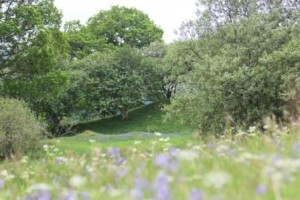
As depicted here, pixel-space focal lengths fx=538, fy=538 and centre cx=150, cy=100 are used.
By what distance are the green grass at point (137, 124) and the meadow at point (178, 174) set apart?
4357cm

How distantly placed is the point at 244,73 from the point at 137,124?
31.0 m

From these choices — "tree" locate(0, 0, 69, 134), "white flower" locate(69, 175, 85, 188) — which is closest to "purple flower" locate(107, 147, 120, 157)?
"white flower" locate(69, 175, 85, 188)

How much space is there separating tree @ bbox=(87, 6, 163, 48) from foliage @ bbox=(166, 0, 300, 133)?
1766 inches

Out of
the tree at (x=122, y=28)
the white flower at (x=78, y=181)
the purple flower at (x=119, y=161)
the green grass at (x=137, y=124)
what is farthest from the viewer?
the tree at (x=122, y=28)

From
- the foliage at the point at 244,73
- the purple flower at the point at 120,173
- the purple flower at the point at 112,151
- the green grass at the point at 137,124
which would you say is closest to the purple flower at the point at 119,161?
the purple flower at the point at 112,151

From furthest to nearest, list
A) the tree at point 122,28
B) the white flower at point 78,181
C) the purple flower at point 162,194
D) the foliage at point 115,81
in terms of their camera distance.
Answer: the tree at point 122,28, the foliage at point 115,81, the white flower at point 78,181, the purple flower at point 162,194

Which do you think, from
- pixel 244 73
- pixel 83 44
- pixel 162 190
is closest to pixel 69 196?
pixel 162 190

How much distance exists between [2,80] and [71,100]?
75.1 ft

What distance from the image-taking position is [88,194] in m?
3.49

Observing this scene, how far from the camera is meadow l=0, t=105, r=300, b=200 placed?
3090 millimetres

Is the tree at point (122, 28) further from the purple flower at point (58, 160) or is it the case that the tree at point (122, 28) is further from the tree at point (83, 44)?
the purple flower at point (58, 160)

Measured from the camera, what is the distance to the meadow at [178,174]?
10.1ft

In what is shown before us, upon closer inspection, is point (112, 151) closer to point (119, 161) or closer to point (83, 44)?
point (119, 161)

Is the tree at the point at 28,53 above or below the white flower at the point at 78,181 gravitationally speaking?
above
